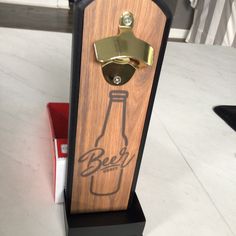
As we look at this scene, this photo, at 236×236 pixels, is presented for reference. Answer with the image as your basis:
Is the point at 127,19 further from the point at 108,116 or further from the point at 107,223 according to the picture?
the point at 107,223

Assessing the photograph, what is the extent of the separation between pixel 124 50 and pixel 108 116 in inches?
3.9

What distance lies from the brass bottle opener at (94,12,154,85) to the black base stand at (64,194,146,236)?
242 mm

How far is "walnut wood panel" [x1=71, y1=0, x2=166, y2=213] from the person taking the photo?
327mm

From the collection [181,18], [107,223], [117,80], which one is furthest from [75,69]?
[181,18]

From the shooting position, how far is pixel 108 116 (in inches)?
15.3

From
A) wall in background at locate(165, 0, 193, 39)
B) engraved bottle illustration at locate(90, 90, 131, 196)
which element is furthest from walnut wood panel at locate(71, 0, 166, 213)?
wall in background at locate(165, 0, 193, 39)

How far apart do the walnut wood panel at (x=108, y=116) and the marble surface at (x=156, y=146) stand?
0.09 m

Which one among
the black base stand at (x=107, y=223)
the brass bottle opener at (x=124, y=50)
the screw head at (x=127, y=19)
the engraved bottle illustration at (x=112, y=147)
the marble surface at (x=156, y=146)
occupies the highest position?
the screw head at (x=127, y=19)

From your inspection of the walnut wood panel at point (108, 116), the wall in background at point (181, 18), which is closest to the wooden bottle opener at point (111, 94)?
the walnut wood panel at point (108, 116)

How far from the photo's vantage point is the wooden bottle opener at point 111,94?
32cm

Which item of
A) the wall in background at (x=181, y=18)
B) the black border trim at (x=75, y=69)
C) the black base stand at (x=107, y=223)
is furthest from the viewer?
the wall in background at (x=181, y=18)

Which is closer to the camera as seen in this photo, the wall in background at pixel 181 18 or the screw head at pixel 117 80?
the screw head at pixel 117 80

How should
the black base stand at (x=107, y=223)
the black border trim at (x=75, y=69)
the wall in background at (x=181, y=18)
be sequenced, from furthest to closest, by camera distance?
the wall in background at (x=181, y=18), the black base stand at (x=107, y=223), the black border trim at (x=75, y=69)

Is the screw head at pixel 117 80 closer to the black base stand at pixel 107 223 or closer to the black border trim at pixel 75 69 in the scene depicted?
the black border trim at pixel 75 69
